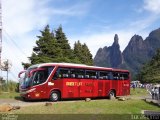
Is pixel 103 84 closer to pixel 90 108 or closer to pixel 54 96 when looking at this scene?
pixel 54 96

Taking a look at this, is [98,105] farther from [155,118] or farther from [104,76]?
[104,76]

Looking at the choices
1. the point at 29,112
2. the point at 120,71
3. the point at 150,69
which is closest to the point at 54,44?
the point at 120,71

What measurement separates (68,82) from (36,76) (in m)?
2.82

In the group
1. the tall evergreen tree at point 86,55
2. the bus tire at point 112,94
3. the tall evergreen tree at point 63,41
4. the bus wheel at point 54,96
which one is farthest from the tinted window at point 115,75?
the tall evergreen tree at point 86,55

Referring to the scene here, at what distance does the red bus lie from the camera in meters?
24.8

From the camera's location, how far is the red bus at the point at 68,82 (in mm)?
24844

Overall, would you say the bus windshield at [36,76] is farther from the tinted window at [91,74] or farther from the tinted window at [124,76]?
the tinted window at [124,76]

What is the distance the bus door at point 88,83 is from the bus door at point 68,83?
0.59 metres

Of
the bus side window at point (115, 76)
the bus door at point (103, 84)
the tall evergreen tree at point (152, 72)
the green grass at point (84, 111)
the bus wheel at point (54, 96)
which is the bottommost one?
the green grass at point (84, 111)

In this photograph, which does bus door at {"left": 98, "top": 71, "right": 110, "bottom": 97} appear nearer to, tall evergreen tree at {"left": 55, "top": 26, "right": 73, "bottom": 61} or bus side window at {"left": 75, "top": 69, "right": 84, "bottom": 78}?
bus side window at {"left": 75, "top": 69, "right": 84, "bottom": 78}

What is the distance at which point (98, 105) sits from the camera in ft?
70.8

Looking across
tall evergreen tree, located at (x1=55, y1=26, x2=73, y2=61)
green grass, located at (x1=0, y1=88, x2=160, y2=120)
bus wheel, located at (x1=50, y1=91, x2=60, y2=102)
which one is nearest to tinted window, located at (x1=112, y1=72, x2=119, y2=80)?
bus wheel, located at (x1=50, y1=91, x2=60, y2=102)

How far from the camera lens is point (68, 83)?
2648 cm

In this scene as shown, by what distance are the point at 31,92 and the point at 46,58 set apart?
19.6 metres
